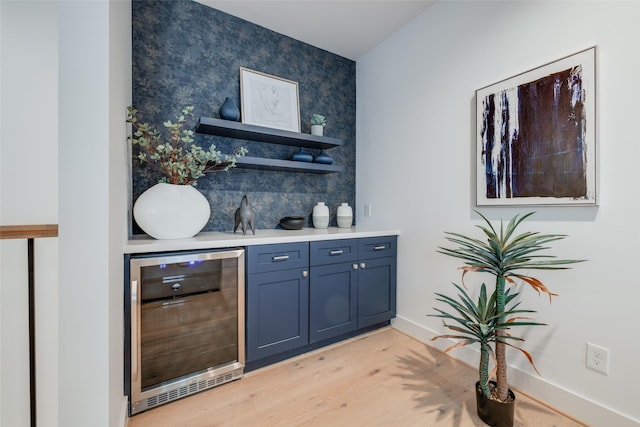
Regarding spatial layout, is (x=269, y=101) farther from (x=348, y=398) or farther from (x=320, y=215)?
(x=348, y=398)

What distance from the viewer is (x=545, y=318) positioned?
5.09ft

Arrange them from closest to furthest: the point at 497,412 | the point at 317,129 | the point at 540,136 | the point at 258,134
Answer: the point at 497,412 → the point at 540,136 → the point at 258,134 → the point at 317,129

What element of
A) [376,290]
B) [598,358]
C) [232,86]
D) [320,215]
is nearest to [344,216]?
[320,215]

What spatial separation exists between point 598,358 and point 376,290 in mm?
1352

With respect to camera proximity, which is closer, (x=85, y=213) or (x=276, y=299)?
(x=85, y=213)

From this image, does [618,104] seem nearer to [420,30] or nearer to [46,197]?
[420,30]

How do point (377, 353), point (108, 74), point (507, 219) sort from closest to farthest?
point (108, 74) → point (507, 219) → point (377, 353)

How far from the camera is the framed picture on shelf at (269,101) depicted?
2326mm

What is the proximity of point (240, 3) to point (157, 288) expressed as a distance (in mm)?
2215

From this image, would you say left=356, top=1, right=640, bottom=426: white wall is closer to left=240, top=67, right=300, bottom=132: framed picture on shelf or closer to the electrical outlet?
the electrical outlet

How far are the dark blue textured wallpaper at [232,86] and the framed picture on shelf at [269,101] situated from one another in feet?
0.30

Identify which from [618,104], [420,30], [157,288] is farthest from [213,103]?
[618,104]

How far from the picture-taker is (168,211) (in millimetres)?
1615


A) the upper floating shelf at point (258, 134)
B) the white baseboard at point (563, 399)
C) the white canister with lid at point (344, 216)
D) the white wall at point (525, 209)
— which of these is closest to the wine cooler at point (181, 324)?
the upper floating shelf at point (258, 134)
